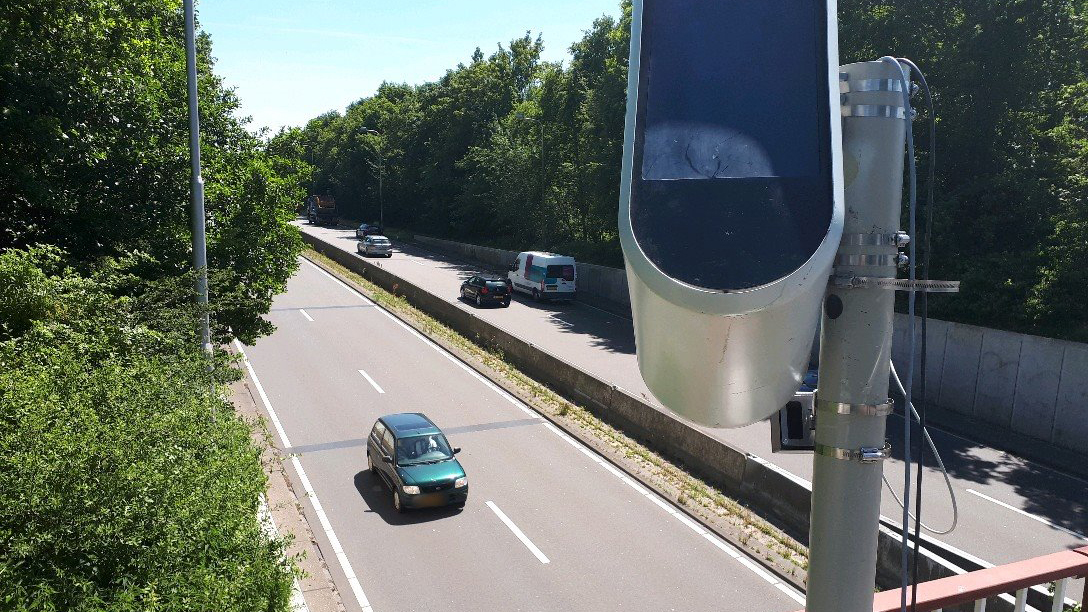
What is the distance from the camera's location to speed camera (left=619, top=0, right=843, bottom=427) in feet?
6.51

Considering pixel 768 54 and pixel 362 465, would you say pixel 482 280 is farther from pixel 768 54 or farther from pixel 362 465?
pixel 768 54

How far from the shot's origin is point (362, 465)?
679 inches

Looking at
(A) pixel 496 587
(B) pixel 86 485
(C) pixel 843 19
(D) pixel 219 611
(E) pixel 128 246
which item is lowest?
(A) pixel 496 587

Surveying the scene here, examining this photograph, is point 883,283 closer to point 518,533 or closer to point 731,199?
point 731,199

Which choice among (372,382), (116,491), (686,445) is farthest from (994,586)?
(372,382)

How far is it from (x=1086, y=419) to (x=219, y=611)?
809 inches

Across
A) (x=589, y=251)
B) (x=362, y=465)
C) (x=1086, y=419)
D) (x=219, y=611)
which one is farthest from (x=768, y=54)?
(x=589, y=251)

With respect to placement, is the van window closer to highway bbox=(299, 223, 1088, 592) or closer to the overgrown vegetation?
highway bbox=(299, 223, 1088, 592)

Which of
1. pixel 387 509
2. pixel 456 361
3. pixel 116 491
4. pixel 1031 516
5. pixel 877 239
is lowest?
pixel 387 509

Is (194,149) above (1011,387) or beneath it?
above

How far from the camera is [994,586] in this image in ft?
11.5

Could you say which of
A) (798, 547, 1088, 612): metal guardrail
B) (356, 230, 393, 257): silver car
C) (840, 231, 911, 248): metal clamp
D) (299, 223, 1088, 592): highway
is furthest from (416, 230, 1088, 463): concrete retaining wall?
(356, 230, 393, 257): silver car

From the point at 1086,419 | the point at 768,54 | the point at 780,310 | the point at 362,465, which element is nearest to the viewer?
the point at 780,310

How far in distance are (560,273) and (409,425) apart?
851 inches
